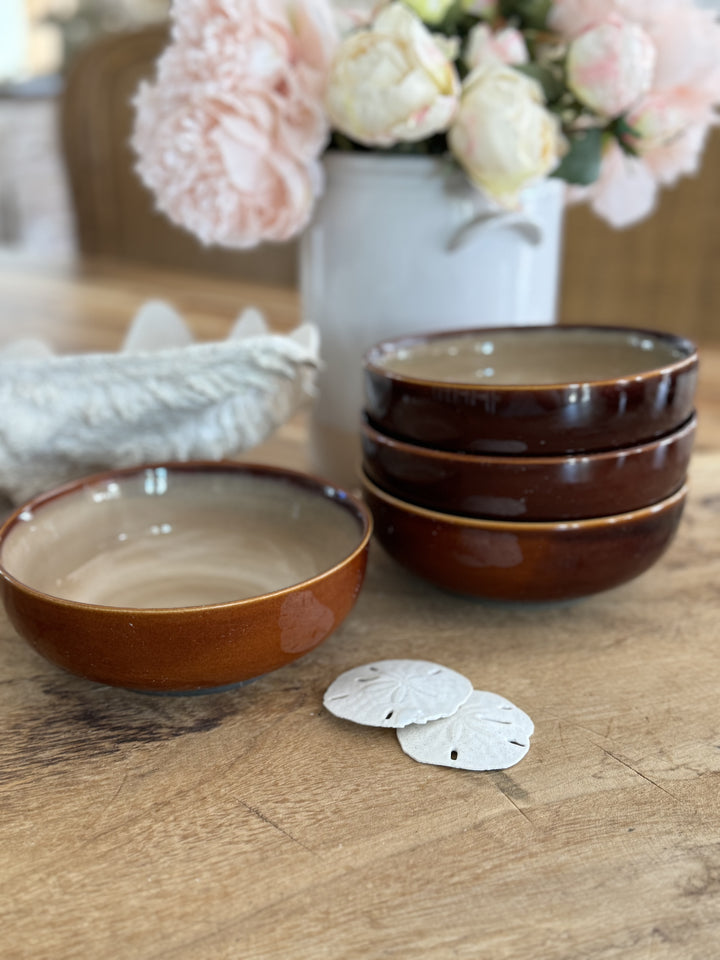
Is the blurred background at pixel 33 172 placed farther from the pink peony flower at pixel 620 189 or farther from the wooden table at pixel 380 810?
the wooden table at pixel 380 810

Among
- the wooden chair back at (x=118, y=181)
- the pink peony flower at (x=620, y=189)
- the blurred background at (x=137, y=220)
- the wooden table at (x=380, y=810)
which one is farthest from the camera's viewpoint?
the wooden chair back at (x=118, y=181)

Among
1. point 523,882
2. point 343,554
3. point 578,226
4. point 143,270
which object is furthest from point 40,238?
point 523,882

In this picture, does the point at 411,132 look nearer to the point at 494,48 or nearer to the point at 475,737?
the point at 494,48

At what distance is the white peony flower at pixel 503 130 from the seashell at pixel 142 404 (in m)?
0.14

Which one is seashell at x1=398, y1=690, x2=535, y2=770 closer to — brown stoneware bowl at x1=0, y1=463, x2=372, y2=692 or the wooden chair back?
brown stoneware bowl at x1=0, y1=463, x2=372, y2=692

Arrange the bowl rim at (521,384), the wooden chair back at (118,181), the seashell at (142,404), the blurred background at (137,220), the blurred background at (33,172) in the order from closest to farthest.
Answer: the bowl rim at (521,384) < the seashell at (142,404) < the blurred background at (137,220) < the wooden chair back at (118,181) < the blurred background at (33,172)

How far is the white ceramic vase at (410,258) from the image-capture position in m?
0.62

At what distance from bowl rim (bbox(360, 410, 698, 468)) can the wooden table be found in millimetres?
92

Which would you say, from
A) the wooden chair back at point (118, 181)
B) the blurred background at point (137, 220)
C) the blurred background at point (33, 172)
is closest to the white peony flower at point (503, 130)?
the blurred background at point (137, 220)

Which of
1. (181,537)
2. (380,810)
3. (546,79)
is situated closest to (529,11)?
(546,79)

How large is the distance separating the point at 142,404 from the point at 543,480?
0.25 m

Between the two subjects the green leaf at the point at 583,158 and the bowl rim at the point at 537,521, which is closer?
the bowl rim at the point at 537,521

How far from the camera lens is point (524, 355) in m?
0.60

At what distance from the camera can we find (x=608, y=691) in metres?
0.43
